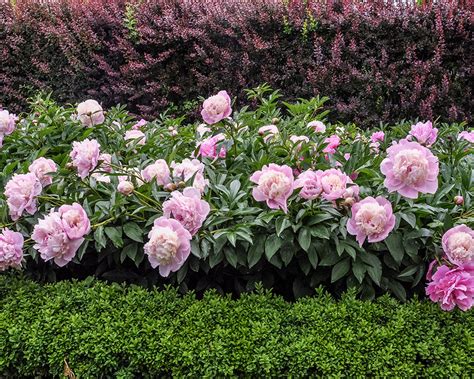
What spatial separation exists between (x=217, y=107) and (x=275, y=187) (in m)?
0.64

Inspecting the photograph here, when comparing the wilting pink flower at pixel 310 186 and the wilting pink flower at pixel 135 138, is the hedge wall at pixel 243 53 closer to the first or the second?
the wilting pink flower at pixel 135 138

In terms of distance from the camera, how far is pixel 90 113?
2711mm

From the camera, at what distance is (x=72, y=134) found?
9.17 feet

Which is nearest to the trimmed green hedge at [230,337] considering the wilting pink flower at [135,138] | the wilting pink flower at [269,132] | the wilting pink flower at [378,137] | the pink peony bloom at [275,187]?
the pink peony bloom at [275,187]

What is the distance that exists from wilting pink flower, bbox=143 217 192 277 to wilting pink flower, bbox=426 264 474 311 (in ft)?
2.59

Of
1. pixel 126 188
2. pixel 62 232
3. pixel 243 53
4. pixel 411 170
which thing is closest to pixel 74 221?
pixel 62 232

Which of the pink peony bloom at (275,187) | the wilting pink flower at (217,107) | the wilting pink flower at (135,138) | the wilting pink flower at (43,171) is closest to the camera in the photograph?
the pink peony bloom at (275,187)

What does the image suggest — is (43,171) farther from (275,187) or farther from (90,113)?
(275,187)

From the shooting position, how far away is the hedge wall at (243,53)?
18.4ft

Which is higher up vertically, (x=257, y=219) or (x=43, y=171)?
(x=43, y=171)

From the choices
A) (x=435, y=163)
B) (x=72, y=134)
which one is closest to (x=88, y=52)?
(x=72, y=134)

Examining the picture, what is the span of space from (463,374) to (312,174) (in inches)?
29.9

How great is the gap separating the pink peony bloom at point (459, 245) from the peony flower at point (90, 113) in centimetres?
168

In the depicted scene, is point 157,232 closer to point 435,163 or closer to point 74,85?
point 435,163
